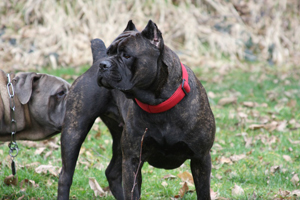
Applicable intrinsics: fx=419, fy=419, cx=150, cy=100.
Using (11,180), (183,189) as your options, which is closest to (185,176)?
(183,189)

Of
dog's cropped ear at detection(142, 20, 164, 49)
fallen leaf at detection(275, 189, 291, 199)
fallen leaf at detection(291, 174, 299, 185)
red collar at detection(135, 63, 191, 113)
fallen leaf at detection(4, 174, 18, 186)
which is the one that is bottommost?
fallen leaf at detection(291, 174, 299, 185)

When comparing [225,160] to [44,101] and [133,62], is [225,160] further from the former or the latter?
[133,62]

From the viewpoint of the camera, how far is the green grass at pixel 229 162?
4496 millimetres

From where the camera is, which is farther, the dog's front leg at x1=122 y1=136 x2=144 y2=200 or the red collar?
the dog's front leg at x1=122 y1=136 x2=144 y2=200

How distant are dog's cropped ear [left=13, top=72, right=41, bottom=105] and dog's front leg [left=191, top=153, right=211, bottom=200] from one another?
84.0 inches

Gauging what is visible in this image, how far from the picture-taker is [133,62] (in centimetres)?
298

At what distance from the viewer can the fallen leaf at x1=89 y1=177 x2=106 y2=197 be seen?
451 centimetres

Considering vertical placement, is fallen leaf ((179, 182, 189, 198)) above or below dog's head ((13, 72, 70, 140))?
below

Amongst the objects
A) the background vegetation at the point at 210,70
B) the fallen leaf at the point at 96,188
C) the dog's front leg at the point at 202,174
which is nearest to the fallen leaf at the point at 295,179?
the background vegetation at the point at 210,70

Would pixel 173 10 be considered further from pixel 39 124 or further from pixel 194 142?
pixel 194 142

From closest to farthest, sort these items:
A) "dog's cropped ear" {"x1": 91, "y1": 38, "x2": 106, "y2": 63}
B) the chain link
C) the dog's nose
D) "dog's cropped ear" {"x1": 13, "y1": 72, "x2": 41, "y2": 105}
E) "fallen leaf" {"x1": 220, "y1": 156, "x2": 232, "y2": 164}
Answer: the dog's nose → "dog's cropped ear" {"x1": 91, "y1": 38, "x2": 106, "y2": 63} → the chain link → "dog's cropped ear" {"x1": 13, "y1": 72, "x2": 41, "y2": 105} → "fallen leaf" {"x1": 220, "y1": 156, "x2": 232, "y2": 164}

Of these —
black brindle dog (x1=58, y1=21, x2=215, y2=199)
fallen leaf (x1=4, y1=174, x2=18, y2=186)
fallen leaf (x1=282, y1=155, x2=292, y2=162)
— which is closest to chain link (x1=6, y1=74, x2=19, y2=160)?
fallen leaf (x1=4, y1=174, x2=18, y2=186)

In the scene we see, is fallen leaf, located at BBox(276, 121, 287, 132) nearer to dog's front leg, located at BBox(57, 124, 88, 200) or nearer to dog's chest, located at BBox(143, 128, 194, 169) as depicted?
dog's chest, located at BBox(143, 128, 194, 169)

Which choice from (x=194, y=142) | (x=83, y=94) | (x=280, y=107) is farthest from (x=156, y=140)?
(x=280, y=107)
